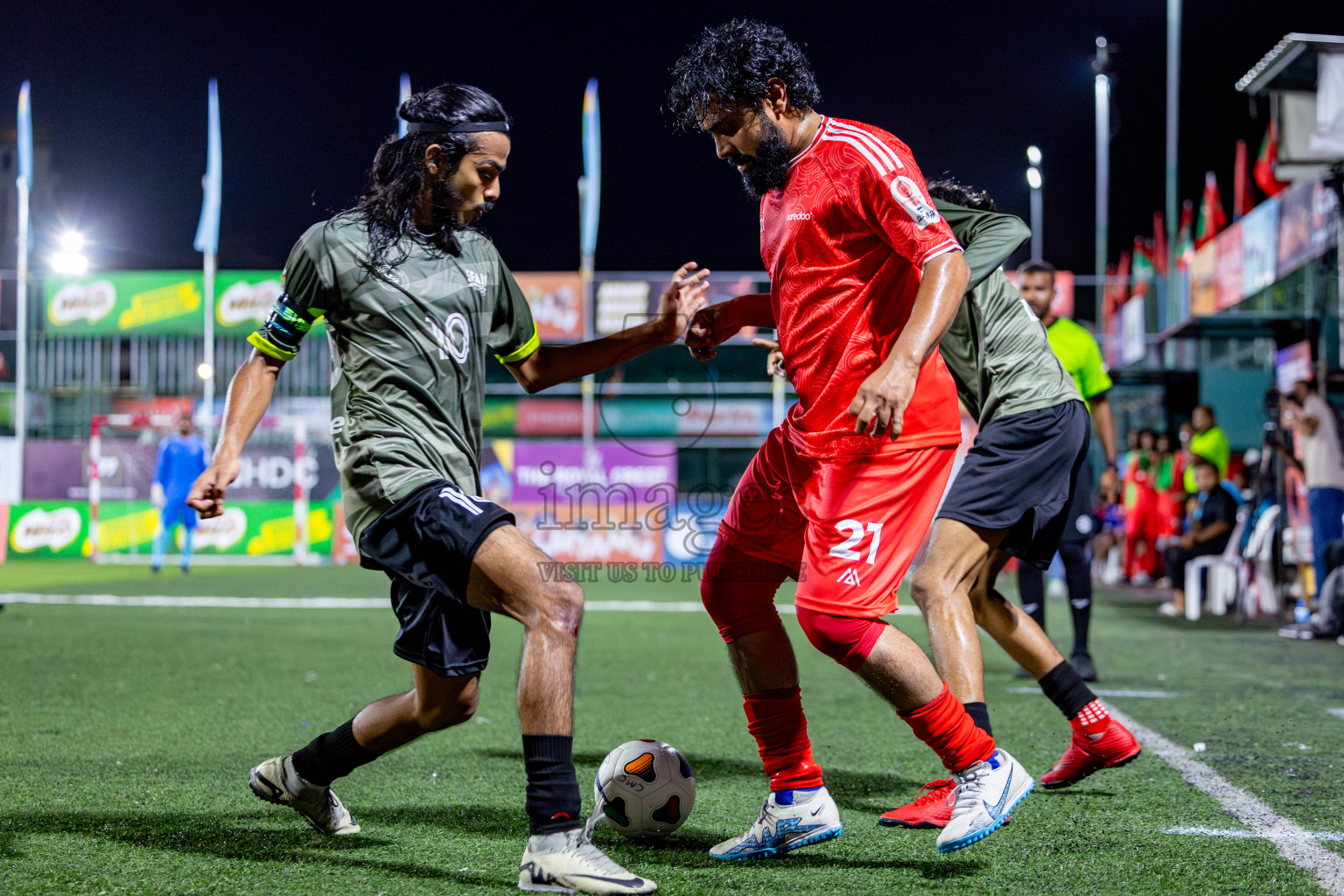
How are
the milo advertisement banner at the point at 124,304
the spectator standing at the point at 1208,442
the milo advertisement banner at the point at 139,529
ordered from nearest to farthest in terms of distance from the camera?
the spectator standing at the point at 1208,442
the milo advertisement banner at the point at 139,529
the milo advertisement banner at the point at 124,304

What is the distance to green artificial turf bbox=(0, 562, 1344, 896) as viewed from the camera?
3.09 metres

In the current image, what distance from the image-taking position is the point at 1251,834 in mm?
3479

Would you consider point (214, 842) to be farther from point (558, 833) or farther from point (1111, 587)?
point (1111, 587)

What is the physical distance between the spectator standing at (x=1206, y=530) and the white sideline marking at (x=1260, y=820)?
300 inches

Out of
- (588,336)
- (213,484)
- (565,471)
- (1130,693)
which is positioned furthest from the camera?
(588,336)

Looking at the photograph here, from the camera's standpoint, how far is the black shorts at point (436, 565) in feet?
9.89

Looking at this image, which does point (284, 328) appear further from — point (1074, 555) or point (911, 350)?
point (1074, 555)

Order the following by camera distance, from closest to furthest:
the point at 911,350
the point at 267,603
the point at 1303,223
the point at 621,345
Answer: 1. the point at 911,350
2. the point at 621,345
3. the point at 267,603
4. the point at 1303,223

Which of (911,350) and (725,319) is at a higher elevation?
(725,319)

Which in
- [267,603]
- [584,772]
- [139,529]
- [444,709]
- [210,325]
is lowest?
[267,603]

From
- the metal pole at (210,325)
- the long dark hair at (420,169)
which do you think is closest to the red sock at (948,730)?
the long dark hair at (420,169)

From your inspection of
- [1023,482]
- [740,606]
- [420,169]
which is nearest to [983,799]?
[740,606]

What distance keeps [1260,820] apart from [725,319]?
2.22m

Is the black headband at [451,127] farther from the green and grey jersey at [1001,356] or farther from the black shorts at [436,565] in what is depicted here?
the green and grey jersey at [1001,356]
